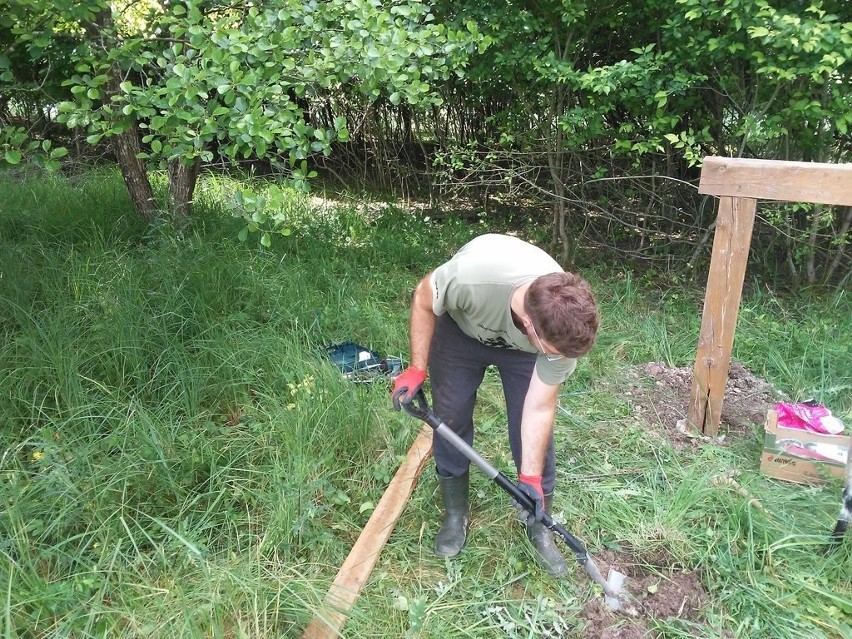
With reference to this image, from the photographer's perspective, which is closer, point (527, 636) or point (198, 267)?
point (527, 636)

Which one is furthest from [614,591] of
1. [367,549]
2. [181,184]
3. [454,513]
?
[181,184]

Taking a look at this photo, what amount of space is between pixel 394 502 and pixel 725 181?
6.59 ft

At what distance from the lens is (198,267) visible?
3.82 m

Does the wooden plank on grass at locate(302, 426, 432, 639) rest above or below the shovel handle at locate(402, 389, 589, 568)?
below

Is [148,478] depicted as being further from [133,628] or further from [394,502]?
[394,502]

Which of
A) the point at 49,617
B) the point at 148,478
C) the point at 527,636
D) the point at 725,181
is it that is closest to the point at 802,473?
the point at 725,181

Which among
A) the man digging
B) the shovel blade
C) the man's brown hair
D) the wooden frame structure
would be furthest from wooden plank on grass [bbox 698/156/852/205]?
the shovel blade

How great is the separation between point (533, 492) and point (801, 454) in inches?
57.0

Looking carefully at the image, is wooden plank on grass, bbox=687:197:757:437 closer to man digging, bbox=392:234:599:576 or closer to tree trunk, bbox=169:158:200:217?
man digging, bbox=392:234:599:576

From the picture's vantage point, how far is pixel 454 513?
2.51 metres

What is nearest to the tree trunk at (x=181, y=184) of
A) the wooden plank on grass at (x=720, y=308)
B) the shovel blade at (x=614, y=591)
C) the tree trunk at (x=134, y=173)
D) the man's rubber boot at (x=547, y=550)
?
the tree trunk at (x=134, y=173)

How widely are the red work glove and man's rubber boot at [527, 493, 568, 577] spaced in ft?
2.30

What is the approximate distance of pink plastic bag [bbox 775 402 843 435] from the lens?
280cm

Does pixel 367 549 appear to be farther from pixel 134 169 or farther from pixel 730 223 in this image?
pixel 134 169
